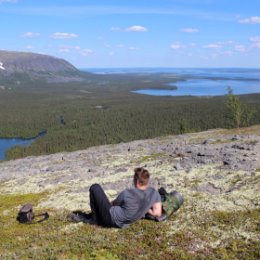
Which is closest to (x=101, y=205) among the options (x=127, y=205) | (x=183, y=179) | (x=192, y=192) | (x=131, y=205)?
(x=127, y=205)

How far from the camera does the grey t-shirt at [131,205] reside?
15328 millimetres

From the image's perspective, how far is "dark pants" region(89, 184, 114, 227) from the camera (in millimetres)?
15711

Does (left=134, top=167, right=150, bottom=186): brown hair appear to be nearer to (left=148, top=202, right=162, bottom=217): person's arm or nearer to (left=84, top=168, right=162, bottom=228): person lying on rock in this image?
(left=84, top=168, right=162, bottom=228): person lying on rock

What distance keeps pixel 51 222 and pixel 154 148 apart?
27.7 m

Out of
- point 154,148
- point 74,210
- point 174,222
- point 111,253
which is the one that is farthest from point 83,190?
point 154,148

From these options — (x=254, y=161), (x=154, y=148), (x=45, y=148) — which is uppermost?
(x=254, y=161)

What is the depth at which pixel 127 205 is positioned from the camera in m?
15.5

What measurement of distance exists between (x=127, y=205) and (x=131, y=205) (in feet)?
0.55

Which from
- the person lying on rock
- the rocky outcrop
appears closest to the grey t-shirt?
the person lying on rock

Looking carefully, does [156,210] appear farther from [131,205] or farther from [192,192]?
[192,192]

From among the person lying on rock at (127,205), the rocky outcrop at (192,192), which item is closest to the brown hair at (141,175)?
the person lying on rock at (127,205)

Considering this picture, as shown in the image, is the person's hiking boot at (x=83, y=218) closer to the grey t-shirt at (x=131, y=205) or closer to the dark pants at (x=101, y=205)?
the dark pants at (x=101, y=205)

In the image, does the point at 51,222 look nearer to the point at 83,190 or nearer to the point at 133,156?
the point at 83,190

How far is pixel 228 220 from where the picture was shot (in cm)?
1608
